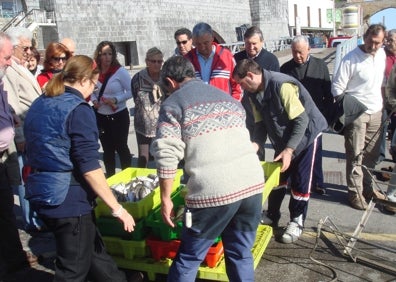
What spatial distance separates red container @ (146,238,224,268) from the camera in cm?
323

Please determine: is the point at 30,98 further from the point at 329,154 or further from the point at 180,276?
the point at 329,154

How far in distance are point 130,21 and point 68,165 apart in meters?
29.8

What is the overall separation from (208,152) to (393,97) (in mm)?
3067

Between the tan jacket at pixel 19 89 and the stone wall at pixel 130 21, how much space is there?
936 inches

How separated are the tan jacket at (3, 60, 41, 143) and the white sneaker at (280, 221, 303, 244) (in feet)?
8.57

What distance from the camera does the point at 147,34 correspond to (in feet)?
106

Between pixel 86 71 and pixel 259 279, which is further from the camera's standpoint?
pixel 259 279

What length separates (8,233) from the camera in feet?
11.8

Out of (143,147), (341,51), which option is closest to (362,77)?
(143,147)

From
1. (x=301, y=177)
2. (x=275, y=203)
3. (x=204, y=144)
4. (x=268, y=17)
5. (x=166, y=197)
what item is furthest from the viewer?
(x=268, y=17)

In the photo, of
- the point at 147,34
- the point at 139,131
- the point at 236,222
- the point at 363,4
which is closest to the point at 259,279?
the point at 236,222

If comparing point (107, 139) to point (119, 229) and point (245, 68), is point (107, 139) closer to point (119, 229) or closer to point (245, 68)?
point (119, 229)

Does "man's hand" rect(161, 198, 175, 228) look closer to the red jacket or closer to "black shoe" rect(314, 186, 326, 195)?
the red jacket

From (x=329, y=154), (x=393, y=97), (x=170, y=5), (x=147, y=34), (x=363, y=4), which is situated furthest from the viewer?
(x=363, y=4)
